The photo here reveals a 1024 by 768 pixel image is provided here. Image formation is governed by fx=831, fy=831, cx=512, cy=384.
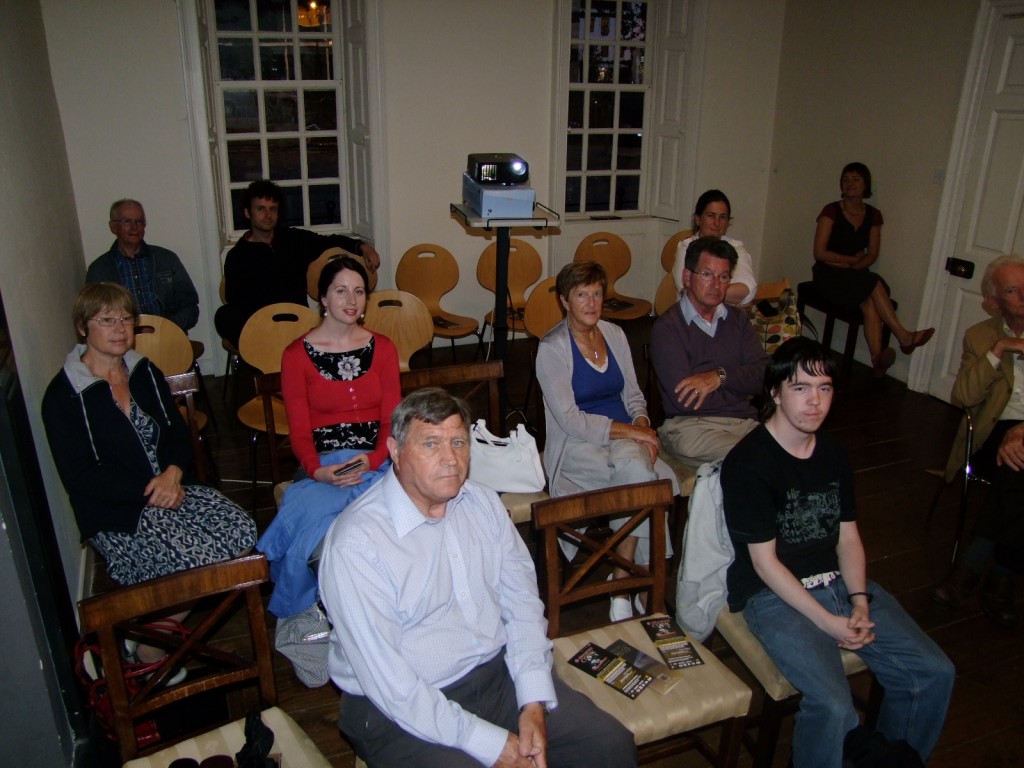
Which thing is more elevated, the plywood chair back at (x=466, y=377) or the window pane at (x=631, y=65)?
the window pane at (x=631, y=65)

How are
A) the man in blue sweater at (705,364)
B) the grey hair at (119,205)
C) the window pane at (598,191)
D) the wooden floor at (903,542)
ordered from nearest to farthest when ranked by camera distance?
the wooden floor at (903,542) → the man in blue sweater at (705,364) → the grey hair at (119,205) → the window pane at (598,191)

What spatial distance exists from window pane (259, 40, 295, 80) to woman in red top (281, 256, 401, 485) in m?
3.34

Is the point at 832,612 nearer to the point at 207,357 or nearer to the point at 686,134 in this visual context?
the point at 207,357

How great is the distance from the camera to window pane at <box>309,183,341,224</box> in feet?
21.3

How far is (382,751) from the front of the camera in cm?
193

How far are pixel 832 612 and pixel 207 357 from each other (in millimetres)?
4399

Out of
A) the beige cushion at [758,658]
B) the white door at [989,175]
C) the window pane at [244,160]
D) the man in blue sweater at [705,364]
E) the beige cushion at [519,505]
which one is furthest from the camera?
the window pane at [244,160]

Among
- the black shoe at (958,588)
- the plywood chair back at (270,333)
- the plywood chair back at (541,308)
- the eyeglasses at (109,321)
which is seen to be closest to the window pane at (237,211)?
the plywood chair back at (270,333)

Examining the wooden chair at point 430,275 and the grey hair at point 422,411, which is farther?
the wooden chair at point 430,275

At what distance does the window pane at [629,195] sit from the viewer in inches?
277

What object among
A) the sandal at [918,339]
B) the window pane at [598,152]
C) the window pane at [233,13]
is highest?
Result: the window pane at [233,13]

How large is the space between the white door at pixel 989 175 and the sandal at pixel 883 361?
13.3 inches

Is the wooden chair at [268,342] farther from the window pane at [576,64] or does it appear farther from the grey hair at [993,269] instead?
the window pane at [576,64]

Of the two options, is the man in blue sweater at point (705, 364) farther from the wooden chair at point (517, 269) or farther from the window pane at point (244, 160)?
the window pane at point (244, 160)
